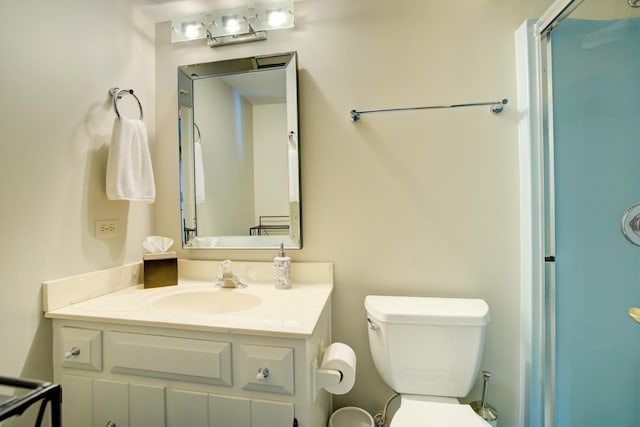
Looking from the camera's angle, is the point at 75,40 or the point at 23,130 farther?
the point at 75,40

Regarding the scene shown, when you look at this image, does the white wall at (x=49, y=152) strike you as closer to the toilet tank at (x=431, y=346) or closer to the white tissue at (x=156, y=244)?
the white tissue at (x=156, y=244)

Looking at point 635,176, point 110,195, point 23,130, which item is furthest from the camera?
point 110,195

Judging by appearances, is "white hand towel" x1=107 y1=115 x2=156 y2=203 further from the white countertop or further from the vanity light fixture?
the vanity light fixture

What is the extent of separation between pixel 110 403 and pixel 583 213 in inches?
74.8

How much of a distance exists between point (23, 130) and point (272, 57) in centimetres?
100

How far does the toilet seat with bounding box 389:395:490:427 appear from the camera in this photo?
0.94 m

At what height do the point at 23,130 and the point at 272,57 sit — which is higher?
the point at 272,57

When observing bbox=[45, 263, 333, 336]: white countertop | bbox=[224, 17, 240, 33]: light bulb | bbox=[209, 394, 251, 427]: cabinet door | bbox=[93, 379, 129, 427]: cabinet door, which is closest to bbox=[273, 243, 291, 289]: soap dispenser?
bbox=[45, 263, 333, 336]: white countertop

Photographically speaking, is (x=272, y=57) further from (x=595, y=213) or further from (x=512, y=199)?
(x=595, y=213)

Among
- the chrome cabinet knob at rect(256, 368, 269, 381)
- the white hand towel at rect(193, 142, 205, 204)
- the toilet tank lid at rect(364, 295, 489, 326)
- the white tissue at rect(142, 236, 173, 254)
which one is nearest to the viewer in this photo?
the chrome cabinet knob at rect(256, 368, 269, 381)

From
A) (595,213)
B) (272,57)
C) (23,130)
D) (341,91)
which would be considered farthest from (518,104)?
(23,130)

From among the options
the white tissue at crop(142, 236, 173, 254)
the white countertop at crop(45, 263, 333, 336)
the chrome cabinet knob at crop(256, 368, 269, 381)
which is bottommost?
the chrome cabinet knob at crop(256, 368, 269, 381)

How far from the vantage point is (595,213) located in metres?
1.10

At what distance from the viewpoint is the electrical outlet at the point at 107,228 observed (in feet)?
3.93
